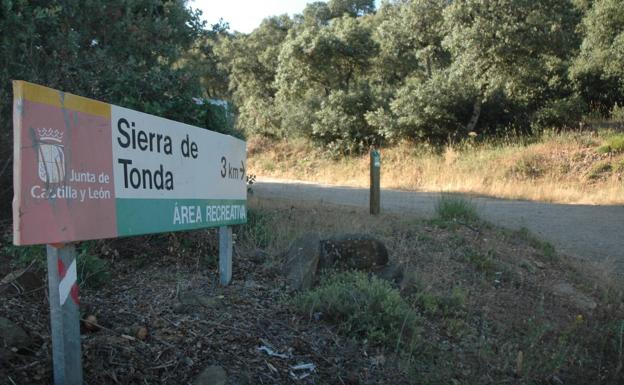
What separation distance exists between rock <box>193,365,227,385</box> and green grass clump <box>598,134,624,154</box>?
1581 centimetres

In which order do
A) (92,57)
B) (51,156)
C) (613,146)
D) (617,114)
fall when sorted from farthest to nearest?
(617,114) < (613,146) < (92,57) < (51,156)

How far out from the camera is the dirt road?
8.27 meters

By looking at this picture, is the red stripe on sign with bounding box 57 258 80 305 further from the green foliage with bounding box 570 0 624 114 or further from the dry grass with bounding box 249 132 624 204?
the green foliage with bounding box 570 0 624 114

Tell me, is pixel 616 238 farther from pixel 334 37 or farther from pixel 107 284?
pixel 334 37

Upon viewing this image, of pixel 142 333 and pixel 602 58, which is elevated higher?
pixel 602 58

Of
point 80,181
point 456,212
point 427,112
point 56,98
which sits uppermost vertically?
point 427,112

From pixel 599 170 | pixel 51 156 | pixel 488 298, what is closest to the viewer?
pixel 51 156

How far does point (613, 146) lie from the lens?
16.3 meters

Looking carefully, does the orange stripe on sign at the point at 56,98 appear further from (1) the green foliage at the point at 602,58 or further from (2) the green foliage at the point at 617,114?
(2) the green foliage at the point at 617,114

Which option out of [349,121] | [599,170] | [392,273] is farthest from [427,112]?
[392,273]

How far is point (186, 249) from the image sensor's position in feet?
17.8

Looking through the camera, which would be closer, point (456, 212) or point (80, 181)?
point (80, 181)

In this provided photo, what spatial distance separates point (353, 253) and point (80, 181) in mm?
3138

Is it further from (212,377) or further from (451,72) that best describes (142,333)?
(451,72)
